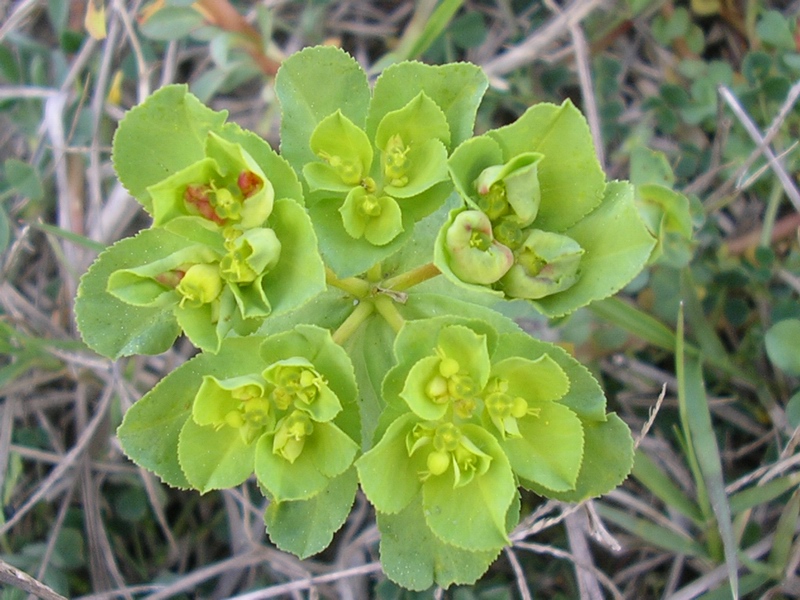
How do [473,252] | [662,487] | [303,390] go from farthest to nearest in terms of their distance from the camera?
[662,487], [303,390], [473,252]

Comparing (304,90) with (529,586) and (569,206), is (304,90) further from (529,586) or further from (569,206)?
(529,586)

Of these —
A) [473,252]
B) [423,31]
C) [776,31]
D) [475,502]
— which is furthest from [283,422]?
[776,31]

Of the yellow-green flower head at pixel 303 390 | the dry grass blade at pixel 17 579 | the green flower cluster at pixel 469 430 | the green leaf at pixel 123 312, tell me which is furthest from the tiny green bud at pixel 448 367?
the dry grass blade at pixel 17 579

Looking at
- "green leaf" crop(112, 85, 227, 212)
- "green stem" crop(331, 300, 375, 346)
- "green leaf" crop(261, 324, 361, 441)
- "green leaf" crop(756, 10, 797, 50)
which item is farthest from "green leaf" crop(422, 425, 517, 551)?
"green leaf" crop(756, 10, 797, 50)

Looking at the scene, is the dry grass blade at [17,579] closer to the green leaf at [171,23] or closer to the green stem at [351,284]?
the green stem at [351,284]

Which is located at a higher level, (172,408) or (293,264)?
(293,264)

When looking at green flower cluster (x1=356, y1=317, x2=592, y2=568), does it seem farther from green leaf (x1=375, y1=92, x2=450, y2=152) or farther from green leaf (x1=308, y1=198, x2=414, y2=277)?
green leaf (x1=375, y1=92, x2=450, y2=152)

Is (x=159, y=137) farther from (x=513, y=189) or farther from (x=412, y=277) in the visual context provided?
(x=513, y=189)

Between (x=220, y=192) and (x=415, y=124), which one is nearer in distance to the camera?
(x=220, y=192)
